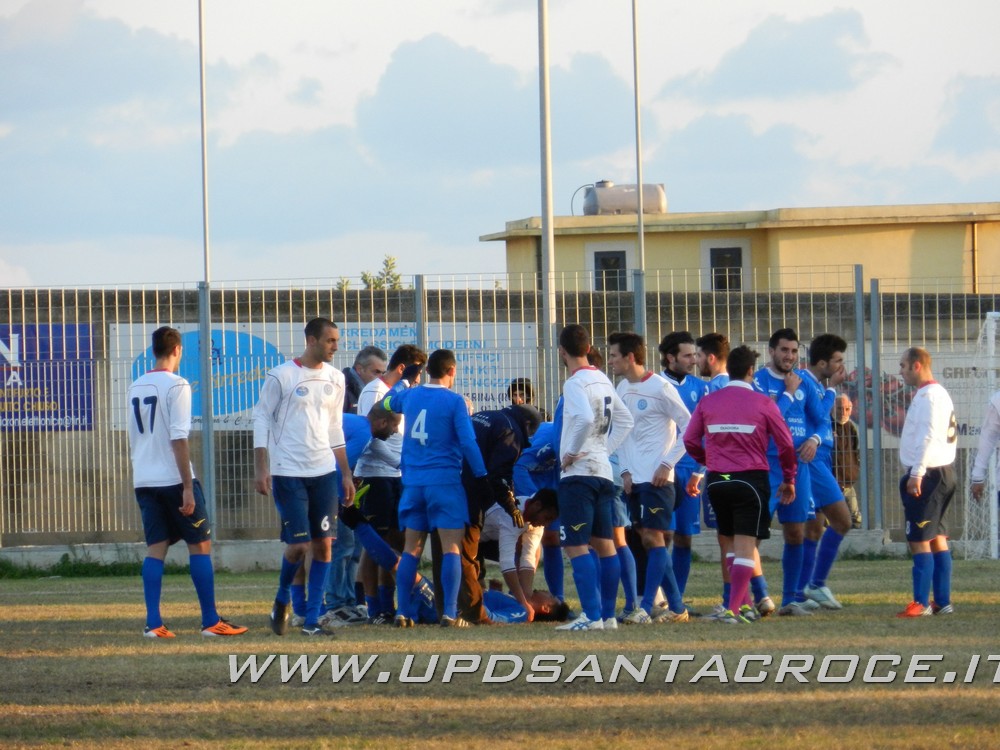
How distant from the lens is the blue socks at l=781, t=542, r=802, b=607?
10133mm

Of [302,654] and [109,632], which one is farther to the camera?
[109,632]

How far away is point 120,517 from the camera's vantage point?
15.6 meters

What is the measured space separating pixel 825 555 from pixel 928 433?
4.27ft

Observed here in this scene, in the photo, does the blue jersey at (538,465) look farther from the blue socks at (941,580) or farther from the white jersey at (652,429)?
the blue socks at (941,580)

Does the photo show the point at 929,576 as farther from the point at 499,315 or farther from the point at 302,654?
the point at 499,315

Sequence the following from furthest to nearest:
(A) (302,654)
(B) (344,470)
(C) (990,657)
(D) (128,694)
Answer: (B) (344,470) < (A) (302,654) < (C) (990,657) < (D) (128,694)

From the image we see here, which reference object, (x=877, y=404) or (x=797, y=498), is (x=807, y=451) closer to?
(x=797, y=498)

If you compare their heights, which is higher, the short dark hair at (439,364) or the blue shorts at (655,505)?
the short dark hair at (439,364)

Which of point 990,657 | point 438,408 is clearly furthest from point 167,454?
point 990,657

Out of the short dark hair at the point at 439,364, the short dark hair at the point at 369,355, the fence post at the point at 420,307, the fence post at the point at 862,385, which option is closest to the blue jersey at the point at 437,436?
the short dark hair at the point at 439,364

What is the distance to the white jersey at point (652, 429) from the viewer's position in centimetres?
992

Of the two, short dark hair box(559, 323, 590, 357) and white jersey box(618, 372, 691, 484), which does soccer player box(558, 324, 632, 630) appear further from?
white jersey box(618, 372, 691, 484)

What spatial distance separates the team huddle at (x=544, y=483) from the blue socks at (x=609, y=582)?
0.6 inches

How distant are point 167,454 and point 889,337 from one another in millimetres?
8885
